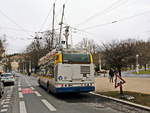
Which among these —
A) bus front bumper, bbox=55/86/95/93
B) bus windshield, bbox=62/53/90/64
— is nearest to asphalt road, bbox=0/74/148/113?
bus front bumper, bbox=55/86/95/93

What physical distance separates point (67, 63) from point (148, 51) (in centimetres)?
5427

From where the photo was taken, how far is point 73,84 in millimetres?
14867

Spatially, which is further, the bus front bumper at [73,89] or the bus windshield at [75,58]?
the bus windshield at [75,58]

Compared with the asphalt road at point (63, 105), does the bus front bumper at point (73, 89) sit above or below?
above

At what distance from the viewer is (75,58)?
1530 cm

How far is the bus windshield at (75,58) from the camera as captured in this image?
49.4 ft

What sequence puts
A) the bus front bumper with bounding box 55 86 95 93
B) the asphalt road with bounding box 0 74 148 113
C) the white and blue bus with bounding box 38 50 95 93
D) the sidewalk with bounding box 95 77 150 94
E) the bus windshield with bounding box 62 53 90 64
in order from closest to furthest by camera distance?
1. the asphalt road with bounding box 0 74 148 113
2. the bus front bumper with bounding box 55 86 95 93
3. the white and blue bus with bounding box 38 50 95 93
4. the bus windshield with bounding box 62 53 90 64
5. the sidewalk with bounding box 95 77 150 94

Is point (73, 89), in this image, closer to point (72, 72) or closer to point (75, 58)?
point (72, 72)

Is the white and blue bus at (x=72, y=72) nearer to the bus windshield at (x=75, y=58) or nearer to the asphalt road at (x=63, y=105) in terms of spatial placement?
the bus windshield at (x=75, y=58)

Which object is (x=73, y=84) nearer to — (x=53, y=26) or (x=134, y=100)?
(x=134, y=100)

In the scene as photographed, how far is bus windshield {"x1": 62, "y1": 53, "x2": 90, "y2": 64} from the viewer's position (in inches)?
593

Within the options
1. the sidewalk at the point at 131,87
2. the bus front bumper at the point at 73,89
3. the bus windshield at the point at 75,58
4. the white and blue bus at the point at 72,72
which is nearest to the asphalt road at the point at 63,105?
the bus front bumper at the point at 73,89

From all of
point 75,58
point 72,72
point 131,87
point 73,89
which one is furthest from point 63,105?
point 131,87

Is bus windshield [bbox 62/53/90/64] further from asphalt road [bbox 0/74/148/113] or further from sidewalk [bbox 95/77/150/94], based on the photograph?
sidewalk [bbox 95/77/150/94]
